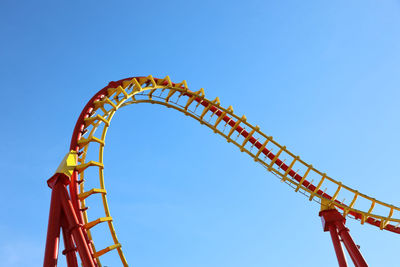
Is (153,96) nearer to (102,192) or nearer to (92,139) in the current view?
(92,139)

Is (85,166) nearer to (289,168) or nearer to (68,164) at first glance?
(68,164)

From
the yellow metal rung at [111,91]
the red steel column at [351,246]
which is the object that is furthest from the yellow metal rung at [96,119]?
the red steel column at [351,246]

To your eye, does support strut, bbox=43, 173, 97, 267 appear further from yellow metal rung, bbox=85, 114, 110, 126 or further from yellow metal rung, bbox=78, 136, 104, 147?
yellow metal rung, bbox=85, 114, 110, 126

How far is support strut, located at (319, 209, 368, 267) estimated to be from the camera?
12711 millimetres

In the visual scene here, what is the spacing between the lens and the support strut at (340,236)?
12711 millimetres

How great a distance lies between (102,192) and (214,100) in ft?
20.8

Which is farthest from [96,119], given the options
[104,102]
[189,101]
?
[189,101]

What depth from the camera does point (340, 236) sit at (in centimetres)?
A: 1362

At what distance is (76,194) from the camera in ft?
31.9

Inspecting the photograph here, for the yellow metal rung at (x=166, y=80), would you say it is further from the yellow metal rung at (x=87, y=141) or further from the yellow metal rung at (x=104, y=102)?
the yellow metal rung at (x=87, y=141)

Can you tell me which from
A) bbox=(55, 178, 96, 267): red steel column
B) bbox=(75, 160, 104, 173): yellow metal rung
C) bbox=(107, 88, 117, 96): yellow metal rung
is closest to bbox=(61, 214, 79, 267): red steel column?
bbox=(55, 178, 96, 267): red steel column

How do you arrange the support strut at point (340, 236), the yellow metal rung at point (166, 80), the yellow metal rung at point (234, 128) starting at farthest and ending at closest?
the yellow metal rung at point (234, 128) < the yellow metal rung at point (166, 80) < the support strut at point (340, 236)

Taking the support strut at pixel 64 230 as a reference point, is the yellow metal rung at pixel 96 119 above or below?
above

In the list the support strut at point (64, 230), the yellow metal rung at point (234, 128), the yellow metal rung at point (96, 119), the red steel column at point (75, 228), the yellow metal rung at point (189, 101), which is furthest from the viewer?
the yellow metal rung at point (234, 128)
